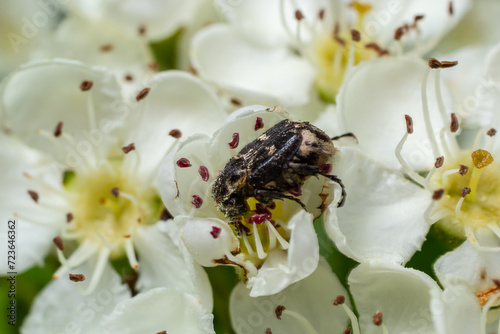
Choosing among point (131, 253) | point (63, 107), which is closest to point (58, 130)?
point (63, 107)

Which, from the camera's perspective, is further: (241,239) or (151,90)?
(151,90)

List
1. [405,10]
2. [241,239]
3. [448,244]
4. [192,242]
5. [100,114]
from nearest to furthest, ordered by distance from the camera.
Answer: [192,242] → [241,239] → [448,244] → [100,114] → [405,10]

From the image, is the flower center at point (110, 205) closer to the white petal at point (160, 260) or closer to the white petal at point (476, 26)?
the white petal at point (160, 260)

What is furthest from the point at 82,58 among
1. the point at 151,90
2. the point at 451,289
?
the point at 451,289

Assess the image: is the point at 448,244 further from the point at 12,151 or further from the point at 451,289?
the point at 12,151

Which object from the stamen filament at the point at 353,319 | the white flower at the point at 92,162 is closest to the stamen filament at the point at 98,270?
the white flower at the point at 92,162

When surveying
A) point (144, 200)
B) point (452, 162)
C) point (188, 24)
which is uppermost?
point (188, 24)

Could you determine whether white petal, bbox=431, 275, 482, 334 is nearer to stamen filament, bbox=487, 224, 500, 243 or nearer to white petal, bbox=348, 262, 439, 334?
white petal, bbox=348, 262, 439, 334
